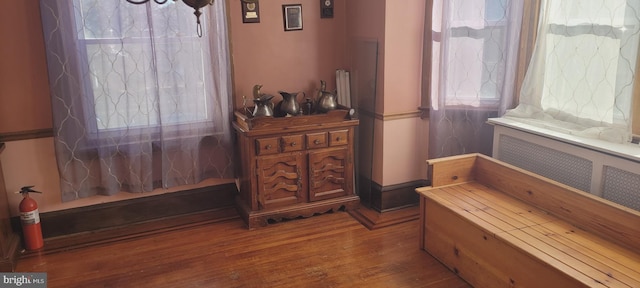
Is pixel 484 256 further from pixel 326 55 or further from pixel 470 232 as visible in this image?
pixel 326 55

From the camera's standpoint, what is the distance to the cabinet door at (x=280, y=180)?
10.8ft

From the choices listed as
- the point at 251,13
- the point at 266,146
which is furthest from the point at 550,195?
the point at 251,13

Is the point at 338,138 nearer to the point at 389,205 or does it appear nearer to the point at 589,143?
A: the point at 389,205

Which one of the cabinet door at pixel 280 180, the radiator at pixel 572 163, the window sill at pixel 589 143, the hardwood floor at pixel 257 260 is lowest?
the hardwood floor at pixel 257 260

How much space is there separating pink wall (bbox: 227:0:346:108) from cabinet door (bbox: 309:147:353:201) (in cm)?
58

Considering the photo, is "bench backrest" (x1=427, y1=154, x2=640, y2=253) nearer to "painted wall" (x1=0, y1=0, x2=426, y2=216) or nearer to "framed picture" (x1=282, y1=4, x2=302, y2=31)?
"painted wall" (x1=0, y1=0, x2=426, y2=216)

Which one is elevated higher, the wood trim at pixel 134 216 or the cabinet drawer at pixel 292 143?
the cabinet drawer at pixel 292 143

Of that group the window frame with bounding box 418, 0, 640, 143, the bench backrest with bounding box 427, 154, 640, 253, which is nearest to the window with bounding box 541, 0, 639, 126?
the window frame with bounding box 418, 0, 640, 143

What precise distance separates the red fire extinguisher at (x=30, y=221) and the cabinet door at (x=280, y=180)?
139cm

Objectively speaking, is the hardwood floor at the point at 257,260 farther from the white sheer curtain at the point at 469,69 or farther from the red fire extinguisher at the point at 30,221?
the white sheer curtain at the point at 469,69

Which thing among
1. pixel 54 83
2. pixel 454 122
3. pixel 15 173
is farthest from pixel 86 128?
pixel 454 122

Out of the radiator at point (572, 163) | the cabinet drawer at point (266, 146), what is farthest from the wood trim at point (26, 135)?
the radiator at point (572, 163)

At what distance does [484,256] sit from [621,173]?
0.77m

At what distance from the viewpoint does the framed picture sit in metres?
3.53
